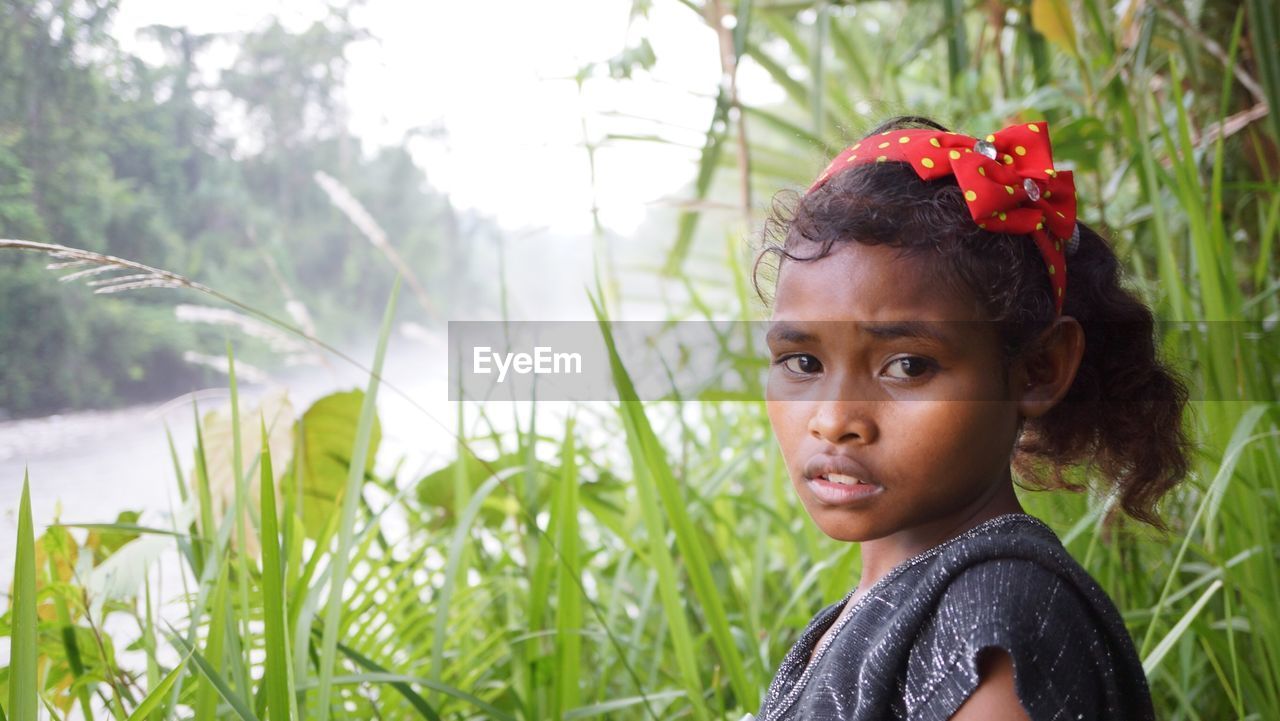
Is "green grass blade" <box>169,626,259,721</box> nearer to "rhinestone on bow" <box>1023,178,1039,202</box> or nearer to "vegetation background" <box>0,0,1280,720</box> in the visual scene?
"vegetation background" <box>0,0,1280,720</box>

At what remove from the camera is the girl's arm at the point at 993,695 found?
37cm

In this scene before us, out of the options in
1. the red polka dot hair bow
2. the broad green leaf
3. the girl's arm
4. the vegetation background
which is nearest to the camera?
the girl's arm

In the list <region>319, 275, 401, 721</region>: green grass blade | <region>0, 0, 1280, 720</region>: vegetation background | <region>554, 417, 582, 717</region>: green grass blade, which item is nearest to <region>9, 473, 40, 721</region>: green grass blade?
<region>0, 0, 1280, 720</region>: vegetation background

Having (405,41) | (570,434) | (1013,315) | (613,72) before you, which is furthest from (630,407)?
(405,41)

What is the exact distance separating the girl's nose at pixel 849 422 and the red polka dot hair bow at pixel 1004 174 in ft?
0.35

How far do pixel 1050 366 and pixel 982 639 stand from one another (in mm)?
177

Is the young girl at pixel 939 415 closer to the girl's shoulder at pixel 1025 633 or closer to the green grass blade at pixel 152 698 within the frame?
the girl's shoulder at pixel 1025 633

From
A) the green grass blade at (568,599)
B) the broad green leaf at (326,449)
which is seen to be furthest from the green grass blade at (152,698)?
the broad green leaf at (326,449)

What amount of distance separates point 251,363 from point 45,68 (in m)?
0.42

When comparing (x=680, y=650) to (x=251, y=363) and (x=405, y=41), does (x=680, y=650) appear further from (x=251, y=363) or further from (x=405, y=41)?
(x=405, y=41)

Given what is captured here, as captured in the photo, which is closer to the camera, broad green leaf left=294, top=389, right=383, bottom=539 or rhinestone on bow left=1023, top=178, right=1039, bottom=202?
rhinestone on bow left=1023, top=178, right=1039, bottom=202

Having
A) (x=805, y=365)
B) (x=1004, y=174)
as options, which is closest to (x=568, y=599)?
(x=805, y=365)

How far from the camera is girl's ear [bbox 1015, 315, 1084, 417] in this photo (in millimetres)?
491

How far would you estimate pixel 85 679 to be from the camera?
55cm
